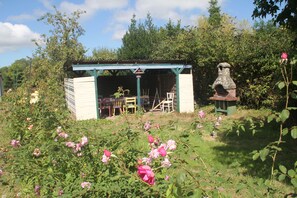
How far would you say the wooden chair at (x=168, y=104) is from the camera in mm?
13380

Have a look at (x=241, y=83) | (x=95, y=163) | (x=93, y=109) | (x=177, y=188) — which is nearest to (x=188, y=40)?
(x=241, y=83)

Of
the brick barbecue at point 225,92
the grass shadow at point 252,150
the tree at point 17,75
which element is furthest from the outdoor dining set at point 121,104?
the grass shadow at point 252,150

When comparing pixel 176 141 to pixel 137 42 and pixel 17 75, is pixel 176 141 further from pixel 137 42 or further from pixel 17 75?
pixel 137 42

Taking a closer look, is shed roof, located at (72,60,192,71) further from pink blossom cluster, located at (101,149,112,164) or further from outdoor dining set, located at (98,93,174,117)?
pink blossom cluster, located at (101,149,112,164)

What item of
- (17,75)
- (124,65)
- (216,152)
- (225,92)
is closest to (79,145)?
(216,152)

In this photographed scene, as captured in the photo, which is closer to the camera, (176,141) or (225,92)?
(176,141)

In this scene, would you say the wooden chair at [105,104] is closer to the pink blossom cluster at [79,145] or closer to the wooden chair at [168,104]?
the wooden chair at [168,104]

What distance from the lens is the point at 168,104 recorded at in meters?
13.2

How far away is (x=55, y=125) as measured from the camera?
129 inches

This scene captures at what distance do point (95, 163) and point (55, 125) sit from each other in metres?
1.16

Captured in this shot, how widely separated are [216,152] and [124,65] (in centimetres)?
716

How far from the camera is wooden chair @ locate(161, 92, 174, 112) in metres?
13.4

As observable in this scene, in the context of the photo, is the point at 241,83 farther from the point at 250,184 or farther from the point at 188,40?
the point at 250,184

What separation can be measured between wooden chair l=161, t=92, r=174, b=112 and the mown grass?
5.77 m
